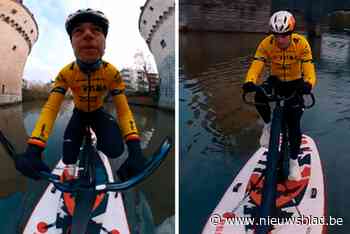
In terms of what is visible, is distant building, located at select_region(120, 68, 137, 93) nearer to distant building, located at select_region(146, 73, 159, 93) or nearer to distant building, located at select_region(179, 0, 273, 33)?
distant building, located at select_region(146, 73, 159, 93)

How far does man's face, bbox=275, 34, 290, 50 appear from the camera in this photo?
9.38 feet

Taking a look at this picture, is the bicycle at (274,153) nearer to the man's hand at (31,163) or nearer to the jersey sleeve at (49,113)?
the jersey sleeve at (49,113)

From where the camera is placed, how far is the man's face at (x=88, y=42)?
2.71 meters

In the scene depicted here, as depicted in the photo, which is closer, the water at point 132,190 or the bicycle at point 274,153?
the bicycle at point 274,153

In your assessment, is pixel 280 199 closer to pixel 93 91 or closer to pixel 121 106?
pixel 121 106

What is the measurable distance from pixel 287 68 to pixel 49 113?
1.48 m

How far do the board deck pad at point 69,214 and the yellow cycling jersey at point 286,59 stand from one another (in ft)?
3.77

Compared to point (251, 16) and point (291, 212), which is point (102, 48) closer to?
point (251, 16)

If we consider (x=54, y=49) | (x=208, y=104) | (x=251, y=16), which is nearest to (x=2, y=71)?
(x=54, y=49)

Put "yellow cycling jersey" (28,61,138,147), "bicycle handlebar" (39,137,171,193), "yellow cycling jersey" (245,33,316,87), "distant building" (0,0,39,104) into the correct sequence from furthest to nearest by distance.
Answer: "distant building" (0,0,39,104) → "yellow cycling jersey" (245,33,316,87) → "yellow cycling jersey" (28,61,138,147) → "bicycle handlebar" (39,137,171,193)

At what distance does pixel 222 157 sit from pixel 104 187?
0.97 m

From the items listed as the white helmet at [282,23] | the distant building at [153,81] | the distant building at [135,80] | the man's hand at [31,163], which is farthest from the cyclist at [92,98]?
the white helmet at [282,23]

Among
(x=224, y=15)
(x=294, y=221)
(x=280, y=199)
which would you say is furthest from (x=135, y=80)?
(x=294, y=221)

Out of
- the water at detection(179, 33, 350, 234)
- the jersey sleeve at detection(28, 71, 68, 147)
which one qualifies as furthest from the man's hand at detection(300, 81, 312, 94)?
the jersey sleeve at detection(28, 71, 68, 147)
